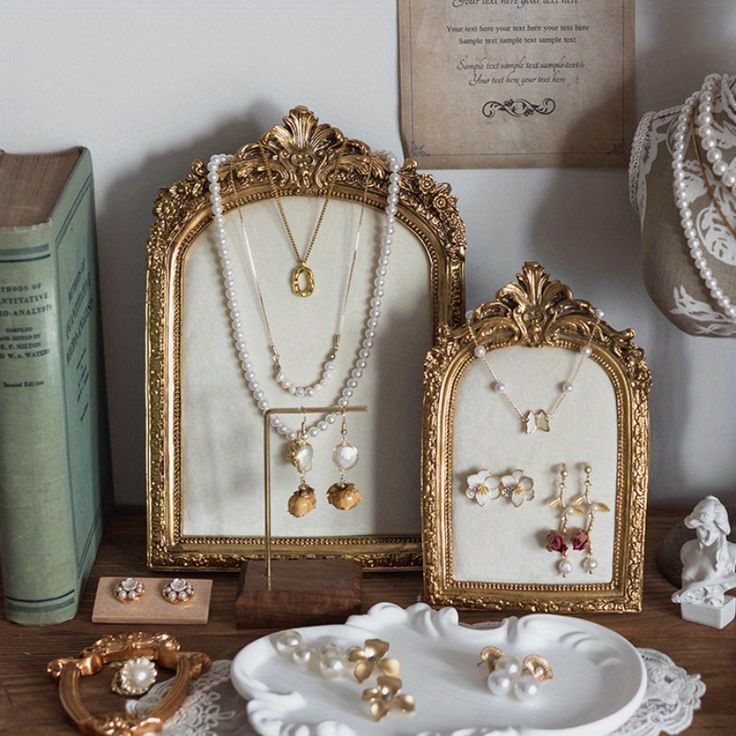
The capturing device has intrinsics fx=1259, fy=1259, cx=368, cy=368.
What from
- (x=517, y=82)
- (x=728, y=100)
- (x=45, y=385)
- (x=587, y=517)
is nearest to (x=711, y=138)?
(x=728, y=100)

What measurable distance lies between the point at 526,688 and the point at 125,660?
0.30 m

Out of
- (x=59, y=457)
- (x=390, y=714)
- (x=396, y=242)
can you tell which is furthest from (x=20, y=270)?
(x=390, y=714)

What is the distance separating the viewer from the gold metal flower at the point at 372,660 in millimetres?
880

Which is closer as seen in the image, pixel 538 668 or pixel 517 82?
pixel 538 668

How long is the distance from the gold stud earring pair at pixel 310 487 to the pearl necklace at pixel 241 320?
18 millimetres

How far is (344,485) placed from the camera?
1.01 meters

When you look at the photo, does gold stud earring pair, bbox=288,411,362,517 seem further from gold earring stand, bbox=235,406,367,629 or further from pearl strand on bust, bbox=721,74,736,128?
pearl strand on bust, bbox=721,74,736,128

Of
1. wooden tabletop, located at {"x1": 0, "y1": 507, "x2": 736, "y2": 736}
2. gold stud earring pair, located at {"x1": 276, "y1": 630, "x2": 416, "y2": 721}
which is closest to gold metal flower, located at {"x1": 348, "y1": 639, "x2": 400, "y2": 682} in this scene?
gold stud earring pair, located at {"x1": 276, "y1": 630, "x2": 416, "y2": 721}

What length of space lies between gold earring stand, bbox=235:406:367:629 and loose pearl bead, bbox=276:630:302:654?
0.05 m

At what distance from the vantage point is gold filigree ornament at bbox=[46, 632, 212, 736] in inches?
33.6

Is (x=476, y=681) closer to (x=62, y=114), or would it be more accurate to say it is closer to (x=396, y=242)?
(x=396, y=242)

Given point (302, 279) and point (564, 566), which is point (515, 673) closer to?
point (564, 566)

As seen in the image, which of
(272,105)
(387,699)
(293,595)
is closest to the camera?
(387,699)

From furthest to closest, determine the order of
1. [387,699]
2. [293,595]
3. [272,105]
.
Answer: [272,105] → [293,595] → [387,699]
